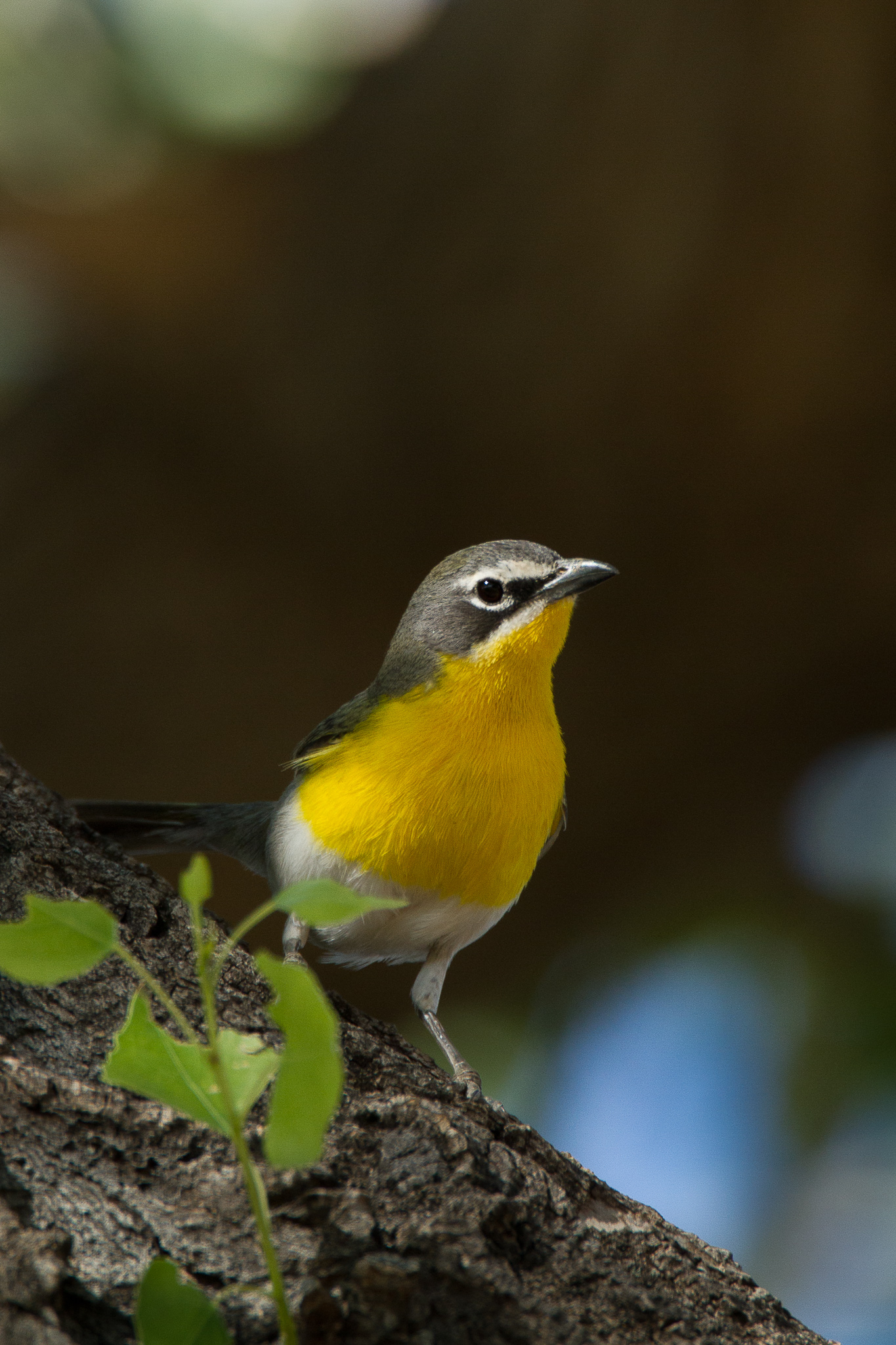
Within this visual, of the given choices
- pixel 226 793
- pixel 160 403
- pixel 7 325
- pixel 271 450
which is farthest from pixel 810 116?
pixel 226 793

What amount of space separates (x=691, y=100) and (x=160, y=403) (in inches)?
123

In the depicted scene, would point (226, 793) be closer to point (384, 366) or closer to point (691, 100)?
point (384, 366)

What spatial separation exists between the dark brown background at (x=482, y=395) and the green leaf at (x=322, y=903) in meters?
4.98

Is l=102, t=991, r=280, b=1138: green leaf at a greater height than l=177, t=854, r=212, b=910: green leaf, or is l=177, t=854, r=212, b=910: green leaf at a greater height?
l=177, t=854, r=212, b=910: green leaf

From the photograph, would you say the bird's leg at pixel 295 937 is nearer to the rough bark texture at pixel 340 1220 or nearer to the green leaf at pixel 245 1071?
the rough bark texture at pixel 340 1220

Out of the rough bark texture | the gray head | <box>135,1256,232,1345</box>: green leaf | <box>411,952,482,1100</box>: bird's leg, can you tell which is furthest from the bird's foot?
<box>135,1256,232,1345</box>: green leaf

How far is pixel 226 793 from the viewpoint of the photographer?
20.9 ft

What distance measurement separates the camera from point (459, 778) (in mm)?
3500

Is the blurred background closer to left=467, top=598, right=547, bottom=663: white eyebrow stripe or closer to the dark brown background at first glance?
the dark brown background

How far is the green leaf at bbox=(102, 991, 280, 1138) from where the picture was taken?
1.17 meters

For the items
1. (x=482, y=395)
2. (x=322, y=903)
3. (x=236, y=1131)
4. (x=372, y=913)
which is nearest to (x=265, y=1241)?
(x=236, y=1131)

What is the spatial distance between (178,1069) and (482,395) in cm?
518

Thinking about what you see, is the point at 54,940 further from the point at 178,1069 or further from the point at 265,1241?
the point at 265,1241

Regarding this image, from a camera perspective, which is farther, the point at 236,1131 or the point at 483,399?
the point at 483,399
